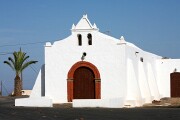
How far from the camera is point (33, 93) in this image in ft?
103

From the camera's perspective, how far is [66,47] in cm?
2992

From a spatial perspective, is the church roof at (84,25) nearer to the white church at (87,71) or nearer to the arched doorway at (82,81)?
the white church at (87,71)

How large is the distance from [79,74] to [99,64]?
1.62 meters

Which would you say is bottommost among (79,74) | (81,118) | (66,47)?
(81,118)

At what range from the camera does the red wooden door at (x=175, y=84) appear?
3531cm

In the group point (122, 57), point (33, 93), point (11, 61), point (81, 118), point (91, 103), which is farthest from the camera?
point (11, 61)

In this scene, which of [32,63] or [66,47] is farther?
[32,63]

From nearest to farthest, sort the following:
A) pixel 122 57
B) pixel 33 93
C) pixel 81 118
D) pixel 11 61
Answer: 1. pixel 81 118
2. pixel 122 57
3. pixel 33 93
4. pixel 11 61

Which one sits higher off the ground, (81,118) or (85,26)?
(85,26)

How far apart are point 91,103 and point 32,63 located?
21.8 m

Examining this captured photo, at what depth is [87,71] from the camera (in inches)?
1169

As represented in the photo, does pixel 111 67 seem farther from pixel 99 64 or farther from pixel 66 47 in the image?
pixel 66 47

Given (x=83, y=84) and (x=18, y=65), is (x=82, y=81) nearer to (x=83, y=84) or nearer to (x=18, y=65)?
(x=83, y=84)

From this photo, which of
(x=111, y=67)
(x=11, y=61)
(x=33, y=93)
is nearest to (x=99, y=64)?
(x=111, y=67)
